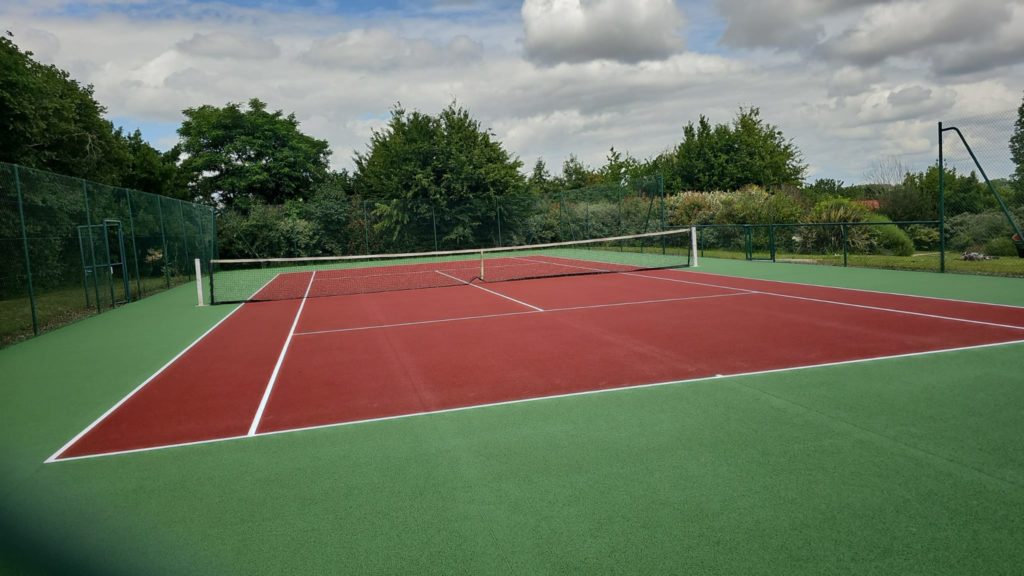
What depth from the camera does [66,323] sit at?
12812 mm

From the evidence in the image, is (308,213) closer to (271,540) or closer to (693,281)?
(693,281)

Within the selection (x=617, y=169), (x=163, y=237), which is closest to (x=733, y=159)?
(x=617, y=169)

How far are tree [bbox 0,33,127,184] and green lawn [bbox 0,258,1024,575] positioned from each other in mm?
19578

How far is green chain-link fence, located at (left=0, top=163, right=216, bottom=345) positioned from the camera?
37.3 ft

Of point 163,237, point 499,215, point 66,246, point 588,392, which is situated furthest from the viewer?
point 499,215

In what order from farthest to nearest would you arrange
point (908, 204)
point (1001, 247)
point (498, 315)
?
point (908, 204) < point (1001, 247) < point (498, 315)

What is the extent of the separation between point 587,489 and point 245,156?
45118 millimetres

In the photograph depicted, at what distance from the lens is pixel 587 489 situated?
4.16 metres

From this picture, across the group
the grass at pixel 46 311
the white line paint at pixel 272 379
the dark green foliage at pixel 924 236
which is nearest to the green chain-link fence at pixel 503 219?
the dark green foliage at pixel 924 236

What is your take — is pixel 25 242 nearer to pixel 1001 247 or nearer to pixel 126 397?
pixel 126 397

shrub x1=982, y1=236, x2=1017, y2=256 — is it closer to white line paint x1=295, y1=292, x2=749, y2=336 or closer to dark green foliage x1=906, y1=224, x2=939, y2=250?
dark green foliage x1=906, y1=224, x2=939, y2=250

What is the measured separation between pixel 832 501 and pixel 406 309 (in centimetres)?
1020

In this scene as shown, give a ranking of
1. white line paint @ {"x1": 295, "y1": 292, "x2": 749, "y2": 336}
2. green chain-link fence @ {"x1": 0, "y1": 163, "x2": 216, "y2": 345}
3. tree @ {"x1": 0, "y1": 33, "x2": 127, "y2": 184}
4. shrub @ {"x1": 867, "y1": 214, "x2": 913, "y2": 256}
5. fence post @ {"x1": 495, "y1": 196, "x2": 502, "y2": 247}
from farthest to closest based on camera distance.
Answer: fence post @ {"x1": 495, "y1": 196, "x2": 502, "y2": 247} → shrub @ {"x1": 867, "y1": 214, "x2": 913, "y2": 256} → tree @ {"x1": 0, "y1": 33, "x2": 127, "y2": 184} → green chain-link fence @ {"x1": 0, "y1": 163, "x2": 216, "y2": 345} → white line paint @ {"x1": 295, "y1": 292, "x2": 749, "y2": 336}

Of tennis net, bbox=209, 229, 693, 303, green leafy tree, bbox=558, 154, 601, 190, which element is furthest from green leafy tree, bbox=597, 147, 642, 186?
tennis net, bbox=209, 229, 693, 303
